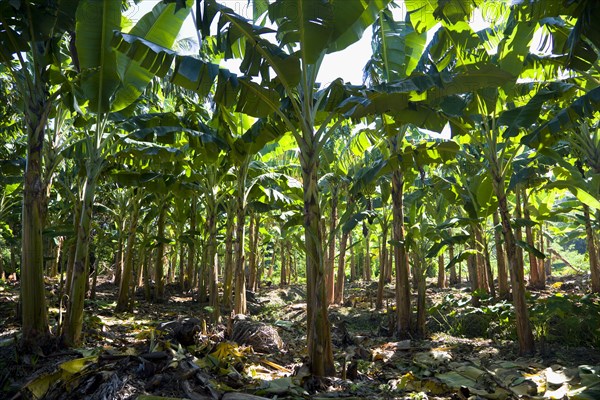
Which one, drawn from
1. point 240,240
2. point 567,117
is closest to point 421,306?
point 240,240

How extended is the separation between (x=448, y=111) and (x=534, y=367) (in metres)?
3.89

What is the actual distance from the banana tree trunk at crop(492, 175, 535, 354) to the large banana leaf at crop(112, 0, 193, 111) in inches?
232

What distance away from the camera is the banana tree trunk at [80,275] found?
6.00 m

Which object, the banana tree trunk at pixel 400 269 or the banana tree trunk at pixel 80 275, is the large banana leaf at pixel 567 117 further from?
the banana tree trunk at pixel 80 275

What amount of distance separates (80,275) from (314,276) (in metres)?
3.61

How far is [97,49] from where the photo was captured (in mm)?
5719

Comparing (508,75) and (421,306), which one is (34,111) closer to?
(508,75)

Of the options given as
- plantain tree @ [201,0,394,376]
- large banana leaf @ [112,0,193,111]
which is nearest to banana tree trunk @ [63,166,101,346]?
large banana leaf @ [112,0,193,111]

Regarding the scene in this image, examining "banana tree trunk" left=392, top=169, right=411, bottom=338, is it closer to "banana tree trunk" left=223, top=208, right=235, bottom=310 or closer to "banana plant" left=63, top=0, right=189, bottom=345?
"banana tree trunk" left=223, top=208, right=235, bottom=310

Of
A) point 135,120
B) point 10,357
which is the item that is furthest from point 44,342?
point 135,120

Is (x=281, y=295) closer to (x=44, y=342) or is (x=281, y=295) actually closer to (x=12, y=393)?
(x=44, y=342)

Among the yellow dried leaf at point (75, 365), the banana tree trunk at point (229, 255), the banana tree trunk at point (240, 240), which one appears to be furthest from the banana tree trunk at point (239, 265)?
the yellow dried leaf at point (75, 365)

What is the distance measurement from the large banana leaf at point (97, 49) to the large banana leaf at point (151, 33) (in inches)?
9.0

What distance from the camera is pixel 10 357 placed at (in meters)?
5.30
